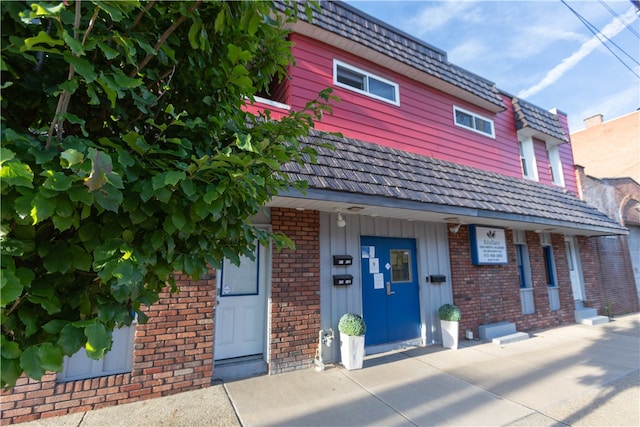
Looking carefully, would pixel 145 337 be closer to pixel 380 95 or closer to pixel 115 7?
pixel 115 7

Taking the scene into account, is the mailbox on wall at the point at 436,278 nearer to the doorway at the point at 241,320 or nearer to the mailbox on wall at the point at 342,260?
the mailbox on wall at the point at 342,260

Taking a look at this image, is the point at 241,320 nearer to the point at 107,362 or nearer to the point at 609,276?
the point at 107,362

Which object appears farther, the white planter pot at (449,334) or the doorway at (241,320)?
the white planter pot at (449,334)

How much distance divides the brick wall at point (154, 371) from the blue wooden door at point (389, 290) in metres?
3.03

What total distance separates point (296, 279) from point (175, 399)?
2.30 meters

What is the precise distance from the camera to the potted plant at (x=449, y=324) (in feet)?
20.5

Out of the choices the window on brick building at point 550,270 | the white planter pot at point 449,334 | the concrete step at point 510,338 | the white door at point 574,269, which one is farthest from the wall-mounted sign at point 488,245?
the white door at point 574,269

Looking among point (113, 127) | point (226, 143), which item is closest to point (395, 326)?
point (226, 143)

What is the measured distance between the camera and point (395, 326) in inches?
247

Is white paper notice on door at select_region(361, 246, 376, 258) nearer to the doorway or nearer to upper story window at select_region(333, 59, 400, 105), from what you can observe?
the doorway

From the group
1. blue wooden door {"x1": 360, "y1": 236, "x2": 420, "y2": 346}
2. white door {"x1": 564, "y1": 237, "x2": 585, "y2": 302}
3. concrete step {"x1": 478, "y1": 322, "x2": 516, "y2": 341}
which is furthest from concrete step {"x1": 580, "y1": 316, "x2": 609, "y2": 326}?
blue wooden door {"x1": 360, "y1": 236, "x2": 420, "y2": 346}

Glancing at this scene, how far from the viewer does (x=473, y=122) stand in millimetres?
8422

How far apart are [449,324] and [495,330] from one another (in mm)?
1641

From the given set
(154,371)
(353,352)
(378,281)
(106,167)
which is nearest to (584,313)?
(378,281)
